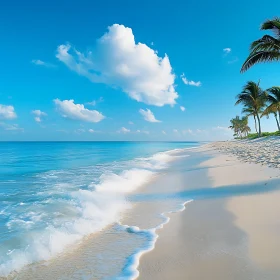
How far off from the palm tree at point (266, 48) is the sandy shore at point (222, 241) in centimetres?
1274

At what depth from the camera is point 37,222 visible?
17.2 ft

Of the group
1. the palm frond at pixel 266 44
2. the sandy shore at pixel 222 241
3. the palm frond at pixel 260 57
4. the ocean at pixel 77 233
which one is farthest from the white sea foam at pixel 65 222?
the palm frond at pixel 266 44

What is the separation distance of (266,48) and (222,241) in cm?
1646

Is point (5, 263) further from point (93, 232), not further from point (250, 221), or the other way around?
point (250, 221)

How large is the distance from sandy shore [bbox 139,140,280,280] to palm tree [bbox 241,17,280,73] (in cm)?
1274

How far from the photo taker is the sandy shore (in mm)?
2819

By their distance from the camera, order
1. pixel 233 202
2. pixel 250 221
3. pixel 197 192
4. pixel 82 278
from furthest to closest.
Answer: pixel 197 192 < pixel 233 202 < pixel 250 221 < pixel 82 278

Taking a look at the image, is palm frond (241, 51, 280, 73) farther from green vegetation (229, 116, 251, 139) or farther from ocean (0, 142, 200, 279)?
green vegetation (229, 116, 251, 139)

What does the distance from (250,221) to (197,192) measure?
3.01 metres

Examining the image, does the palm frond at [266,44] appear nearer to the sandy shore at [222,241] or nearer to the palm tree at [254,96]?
the sandy shore at [222,241]

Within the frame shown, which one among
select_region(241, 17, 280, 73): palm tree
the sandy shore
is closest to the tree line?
select_region(241, 17, 280, 73): palm tree

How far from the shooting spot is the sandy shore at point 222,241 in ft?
9.25

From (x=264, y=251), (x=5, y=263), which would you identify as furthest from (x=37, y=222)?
(x=264, y=251)

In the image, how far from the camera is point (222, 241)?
144 inches
